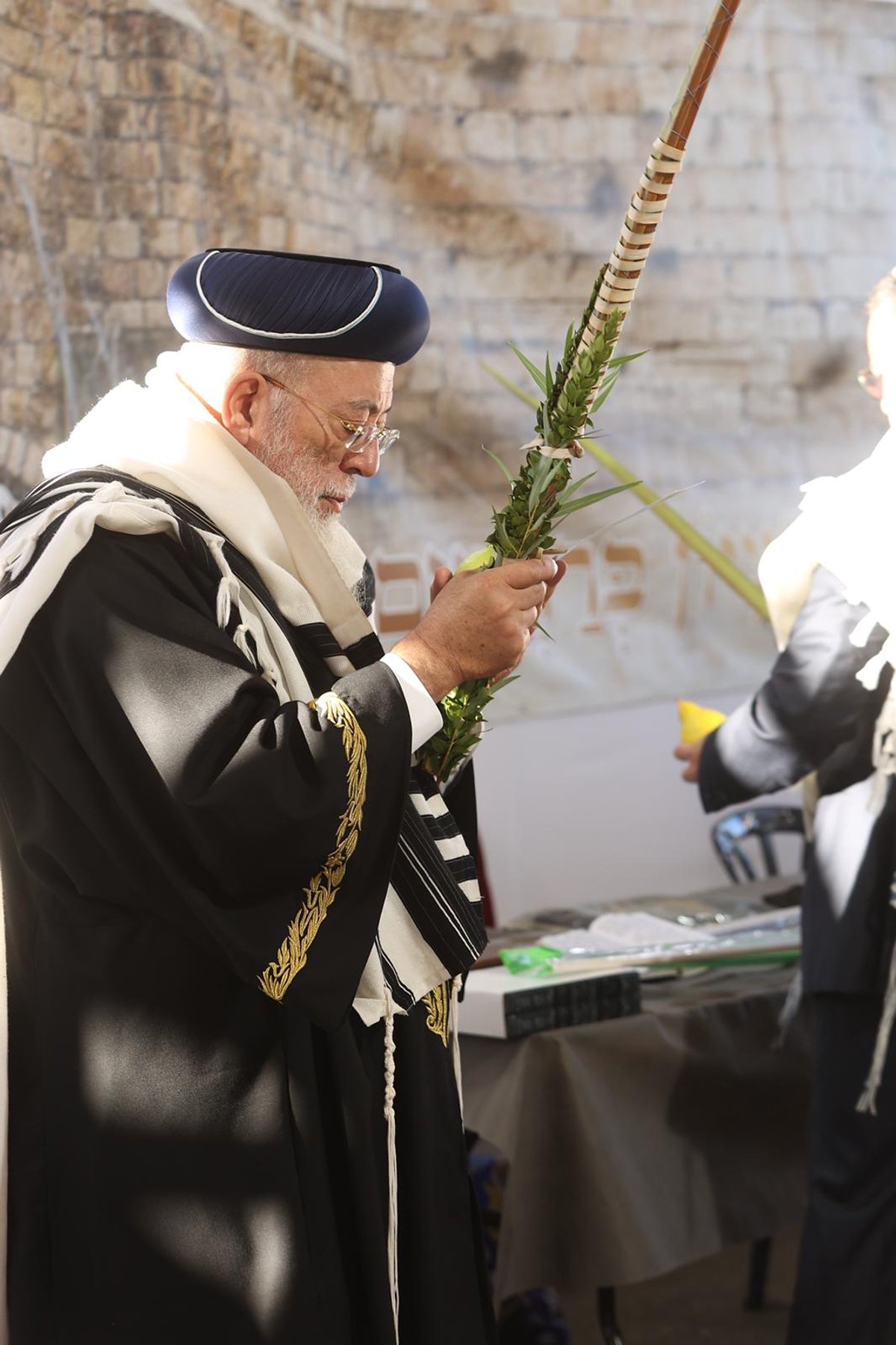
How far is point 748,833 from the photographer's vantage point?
4742 millimetres

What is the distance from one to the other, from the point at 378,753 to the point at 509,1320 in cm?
208

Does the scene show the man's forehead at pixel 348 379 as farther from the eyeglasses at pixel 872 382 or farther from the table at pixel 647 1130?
the table at pixel 647 1130

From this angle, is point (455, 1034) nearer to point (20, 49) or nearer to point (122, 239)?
point (122, 239)

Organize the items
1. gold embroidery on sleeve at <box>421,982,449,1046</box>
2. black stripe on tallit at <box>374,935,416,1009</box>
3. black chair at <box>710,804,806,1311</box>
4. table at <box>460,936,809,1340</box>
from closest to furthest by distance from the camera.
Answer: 1. black stripe on tallit at <box>374,935,416,1009</box>
2. gold embroidery on sleeve at <box>421,982,449,1046</box>
3. table at <box>460,936,809,1340</box>
4. black chair at <box>710,804,806,1311</box>

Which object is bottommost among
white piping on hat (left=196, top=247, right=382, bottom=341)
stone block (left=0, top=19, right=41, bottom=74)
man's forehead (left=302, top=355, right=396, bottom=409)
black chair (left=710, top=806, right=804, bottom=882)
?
black chair (left=710, top=806, right=804, bottom=882)

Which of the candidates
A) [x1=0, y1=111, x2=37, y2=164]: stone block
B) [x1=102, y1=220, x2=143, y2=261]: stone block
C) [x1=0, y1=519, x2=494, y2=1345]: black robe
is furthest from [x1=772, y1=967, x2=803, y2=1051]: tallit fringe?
[x1=0, y1=111, x2=37, y2=164]: stone block

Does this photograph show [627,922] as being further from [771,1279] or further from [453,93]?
[453,93]

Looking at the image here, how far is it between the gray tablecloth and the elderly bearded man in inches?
37.8

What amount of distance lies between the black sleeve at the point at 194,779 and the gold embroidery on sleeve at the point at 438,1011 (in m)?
0.25

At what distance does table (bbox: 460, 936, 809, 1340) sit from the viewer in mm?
2898

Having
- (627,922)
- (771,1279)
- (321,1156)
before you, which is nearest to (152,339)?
(627,922)

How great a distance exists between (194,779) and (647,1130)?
1.81 meters

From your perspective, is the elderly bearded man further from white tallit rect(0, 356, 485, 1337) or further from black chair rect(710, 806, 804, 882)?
black chair rect(710, 806, 804, 882)

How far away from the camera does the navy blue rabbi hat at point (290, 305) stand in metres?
1.92
